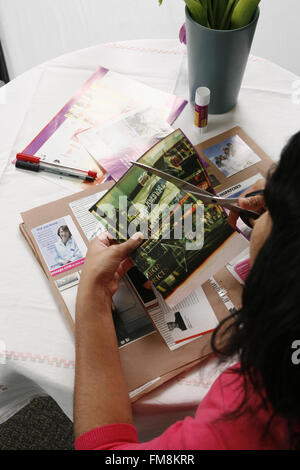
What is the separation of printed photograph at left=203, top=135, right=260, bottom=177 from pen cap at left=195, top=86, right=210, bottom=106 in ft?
0.31

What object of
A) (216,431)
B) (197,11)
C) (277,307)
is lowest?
(216,431)

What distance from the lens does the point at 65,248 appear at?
2.49 feet

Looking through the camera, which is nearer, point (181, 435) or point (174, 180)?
point (181, 435)

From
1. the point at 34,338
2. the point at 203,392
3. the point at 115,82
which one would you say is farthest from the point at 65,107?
the point at 203,392

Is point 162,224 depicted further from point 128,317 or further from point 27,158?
point 27,158

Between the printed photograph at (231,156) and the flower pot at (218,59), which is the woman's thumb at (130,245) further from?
the flower pot at (218,59)

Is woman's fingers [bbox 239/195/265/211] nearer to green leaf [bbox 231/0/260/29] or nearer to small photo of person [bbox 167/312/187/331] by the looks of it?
small photo of person [bbox 167/312/187/331]

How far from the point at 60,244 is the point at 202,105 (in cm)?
42

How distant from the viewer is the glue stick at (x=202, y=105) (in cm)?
85

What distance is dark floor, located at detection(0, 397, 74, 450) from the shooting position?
1.15 meters

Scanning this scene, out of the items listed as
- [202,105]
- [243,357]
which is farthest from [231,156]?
[243,357]

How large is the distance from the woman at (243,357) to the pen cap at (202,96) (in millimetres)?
353

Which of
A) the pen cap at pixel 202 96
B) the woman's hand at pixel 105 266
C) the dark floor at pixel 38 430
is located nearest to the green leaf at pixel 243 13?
the pen cap at pixel 202 96

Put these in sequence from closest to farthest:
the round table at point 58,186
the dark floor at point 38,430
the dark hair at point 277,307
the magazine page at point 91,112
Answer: the dark hair at point 277,307 → the round table at point 58,186 → the magazine page at point 91,112 → the dark floor at point 38,430
